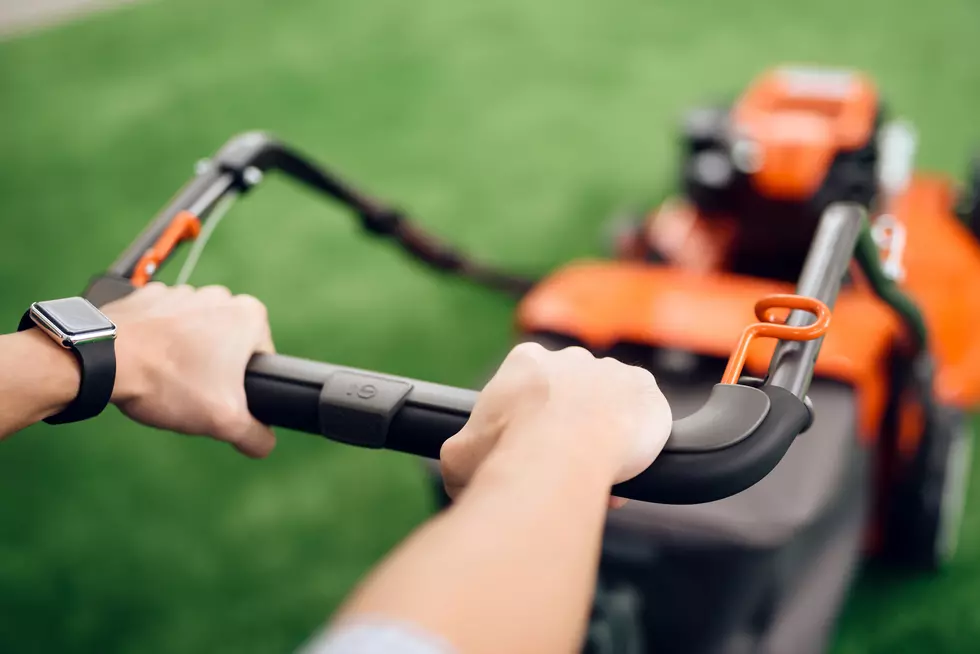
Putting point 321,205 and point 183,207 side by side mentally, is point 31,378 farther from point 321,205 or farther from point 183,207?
point 321,205

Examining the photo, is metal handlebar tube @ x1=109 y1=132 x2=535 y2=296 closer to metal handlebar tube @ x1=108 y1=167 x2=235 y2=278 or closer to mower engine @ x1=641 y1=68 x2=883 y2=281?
metal handlebar tube @ x1=108 y1=167 x2=235 y2=278

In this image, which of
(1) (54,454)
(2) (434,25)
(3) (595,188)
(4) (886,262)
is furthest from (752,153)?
(2) (434,25)

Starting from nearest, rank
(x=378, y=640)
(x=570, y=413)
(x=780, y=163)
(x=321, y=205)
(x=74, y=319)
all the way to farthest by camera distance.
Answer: (x=378, y=640)
(x=570, y=413)
(x=74, y=319)
(x=780, y=163)
(x=321, y=205)

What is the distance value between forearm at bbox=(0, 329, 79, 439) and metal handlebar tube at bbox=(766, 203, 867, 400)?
1.27 feet

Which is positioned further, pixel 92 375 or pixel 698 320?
pixel 698 320

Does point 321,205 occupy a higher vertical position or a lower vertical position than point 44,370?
lower

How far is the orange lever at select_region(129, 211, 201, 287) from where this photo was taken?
689mm

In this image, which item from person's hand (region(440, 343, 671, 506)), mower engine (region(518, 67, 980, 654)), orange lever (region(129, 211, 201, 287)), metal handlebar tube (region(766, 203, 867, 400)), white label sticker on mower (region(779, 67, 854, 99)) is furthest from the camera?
white label sticker on mower (region(779, 67, 854, 99))

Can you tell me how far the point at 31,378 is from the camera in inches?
20.1

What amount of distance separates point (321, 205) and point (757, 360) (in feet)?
4.17

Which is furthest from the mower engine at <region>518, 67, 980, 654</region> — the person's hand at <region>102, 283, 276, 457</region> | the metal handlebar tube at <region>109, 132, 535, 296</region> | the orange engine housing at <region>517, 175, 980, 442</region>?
the person's hand at <region>102, 283, 276, 457</region>

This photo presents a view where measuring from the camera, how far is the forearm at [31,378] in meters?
0.51

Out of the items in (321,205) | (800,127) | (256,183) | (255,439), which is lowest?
(321,205)

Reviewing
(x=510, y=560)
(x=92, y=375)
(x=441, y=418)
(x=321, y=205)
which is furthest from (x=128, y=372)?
(x=321, y=205)
